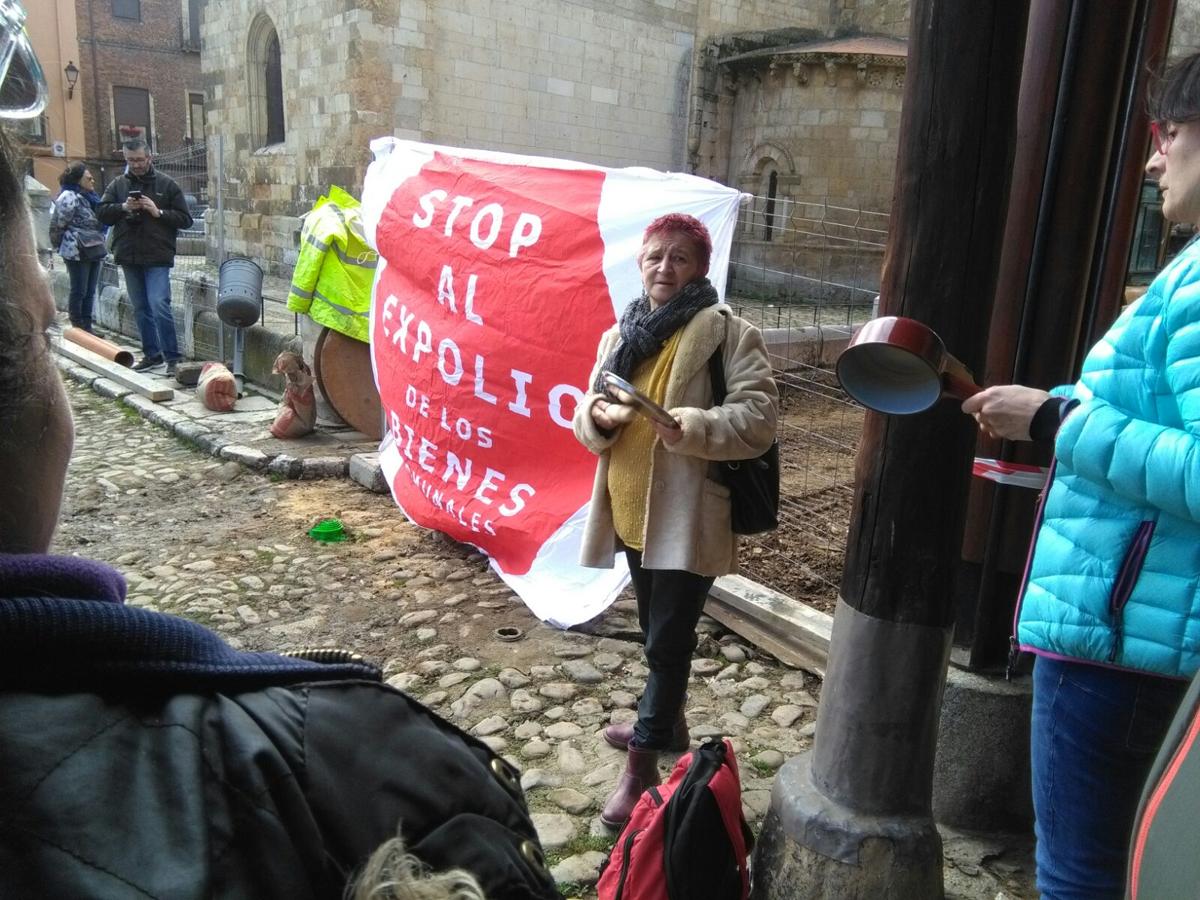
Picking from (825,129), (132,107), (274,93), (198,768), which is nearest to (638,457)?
(198,768)

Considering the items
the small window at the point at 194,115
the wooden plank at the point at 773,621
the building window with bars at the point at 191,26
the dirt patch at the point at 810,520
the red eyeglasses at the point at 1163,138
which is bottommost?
the dirt patch at the point at 810,520

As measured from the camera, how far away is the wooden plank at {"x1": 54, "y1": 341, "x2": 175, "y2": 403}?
27.0 ft

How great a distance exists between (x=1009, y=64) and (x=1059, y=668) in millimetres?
1345

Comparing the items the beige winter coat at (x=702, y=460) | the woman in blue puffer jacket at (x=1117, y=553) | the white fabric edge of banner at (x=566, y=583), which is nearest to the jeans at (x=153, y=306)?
the white fabric edge of banner at (x=566, y=583)

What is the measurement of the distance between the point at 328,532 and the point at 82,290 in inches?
308

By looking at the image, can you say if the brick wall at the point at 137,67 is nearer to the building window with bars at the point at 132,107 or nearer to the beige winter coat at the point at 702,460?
the building window with bars at the point at 132,107

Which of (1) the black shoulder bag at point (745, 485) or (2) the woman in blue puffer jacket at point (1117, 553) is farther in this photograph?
(1) the black shoulder bag at point (745, 485)

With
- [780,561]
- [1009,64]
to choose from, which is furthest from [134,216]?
[1009,64]

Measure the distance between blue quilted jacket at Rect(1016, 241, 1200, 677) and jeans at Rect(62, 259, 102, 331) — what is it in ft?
37.6

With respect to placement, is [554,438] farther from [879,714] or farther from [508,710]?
[879,714]

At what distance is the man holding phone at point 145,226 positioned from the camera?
8391 mm

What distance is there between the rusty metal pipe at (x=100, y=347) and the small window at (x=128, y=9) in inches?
1236

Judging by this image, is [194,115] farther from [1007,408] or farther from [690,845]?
[1007,408]

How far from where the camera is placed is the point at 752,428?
104 inches
